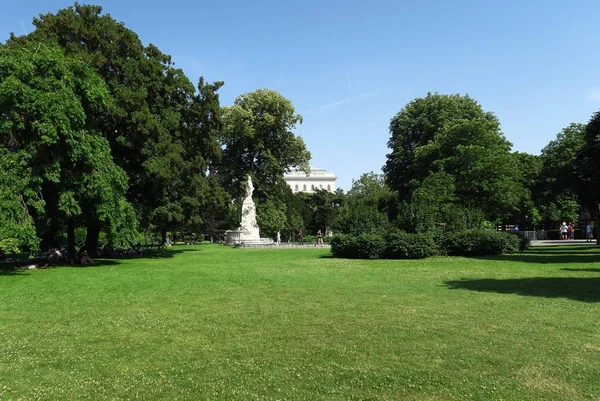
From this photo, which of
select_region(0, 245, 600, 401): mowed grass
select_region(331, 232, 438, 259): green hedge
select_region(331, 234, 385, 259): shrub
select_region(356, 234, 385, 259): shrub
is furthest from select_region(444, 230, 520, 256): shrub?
select_region(0, 245, 600, 401): mowed grass

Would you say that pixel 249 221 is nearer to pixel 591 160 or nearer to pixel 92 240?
pixel 92 240

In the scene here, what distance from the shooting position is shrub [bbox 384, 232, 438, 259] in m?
22.1

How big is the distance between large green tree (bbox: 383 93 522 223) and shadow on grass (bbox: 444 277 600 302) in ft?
44.1

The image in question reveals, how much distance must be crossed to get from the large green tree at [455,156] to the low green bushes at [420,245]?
3617 millimetres

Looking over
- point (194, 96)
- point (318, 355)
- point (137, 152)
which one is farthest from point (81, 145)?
point (318, 355)

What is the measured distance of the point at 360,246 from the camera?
23141 millimetres

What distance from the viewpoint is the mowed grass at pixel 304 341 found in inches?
198

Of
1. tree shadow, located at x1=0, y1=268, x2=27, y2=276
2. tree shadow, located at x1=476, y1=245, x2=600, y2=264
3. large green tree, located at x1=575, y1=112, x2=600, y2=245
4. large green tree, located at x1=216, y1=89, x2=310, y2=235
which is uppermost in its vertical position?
large green tree, located at x1=216, y1=89, x2=310, y2=235

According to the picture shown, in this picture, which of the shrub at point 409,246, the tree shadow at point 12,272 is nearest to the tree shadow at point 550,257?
the shrub at point 409,246

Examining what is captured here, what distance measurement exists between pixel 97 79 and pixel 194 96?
31.7ft

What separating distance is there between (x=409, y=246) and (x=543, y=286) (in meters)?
9.97

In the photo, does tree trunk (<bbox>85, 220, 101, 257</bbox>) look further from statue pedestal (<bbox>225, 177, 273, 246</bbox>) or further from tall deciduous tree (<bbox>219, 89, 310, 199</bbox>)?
tall deciduous tree (<bbox>219, 89, 310, 199</bbox>)

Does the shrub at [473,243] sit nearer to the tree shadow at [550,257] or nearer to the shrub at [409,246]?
the tree shadow at [550,257]

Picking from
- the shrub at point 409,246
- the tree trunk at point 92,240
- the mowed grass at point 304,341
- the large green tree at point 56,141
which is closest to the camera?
the mowed grass at point 304,341
